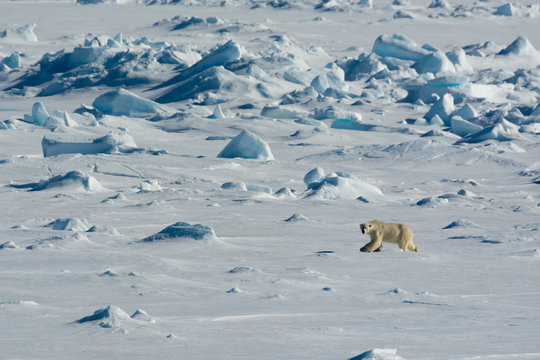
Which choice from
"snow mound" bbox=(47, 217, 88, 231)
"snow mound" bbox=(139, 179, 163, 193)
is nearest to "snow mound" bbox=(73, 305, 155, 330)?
"snow mound" bbox=(47, 217, 88, 231)

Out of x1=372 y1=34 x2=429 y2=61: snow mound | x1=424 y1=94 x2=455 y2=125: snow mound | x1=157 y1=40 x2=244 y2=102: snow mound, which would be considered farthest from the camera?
x1=372 y1=34 x2=429 y2=61: snow mound

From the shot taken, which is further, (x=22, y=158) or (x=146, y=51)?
(x=146, y=51)

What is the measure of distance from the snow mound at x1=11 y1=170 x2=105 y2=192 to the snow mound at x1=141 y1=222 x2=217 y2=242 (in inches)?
124

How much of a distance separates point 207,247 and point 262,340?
91.2 inches

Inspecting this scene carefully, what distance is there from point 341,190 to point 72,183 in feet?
8.37

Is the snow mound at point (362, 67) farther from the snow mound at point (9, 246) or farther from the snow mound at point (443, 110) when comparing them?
the snow mound at point (9, 246)

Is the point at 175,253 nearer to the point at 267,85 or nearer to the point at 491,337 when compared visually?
the point at 491,337

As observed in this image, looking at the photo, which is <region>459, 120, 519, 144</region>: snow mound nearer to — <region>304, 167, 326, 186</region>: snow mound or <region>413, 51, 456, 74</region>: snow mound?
<region>304, 167, 326, 186</region>: snow mound

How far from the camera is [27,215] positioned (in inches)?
304

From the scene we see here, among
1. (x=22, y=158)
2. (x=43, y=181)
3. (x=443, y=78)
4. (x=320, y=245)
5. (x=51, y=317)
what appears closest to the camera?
(x=51, y=317)

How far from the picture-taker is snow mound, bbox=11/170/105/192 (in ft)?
29.8

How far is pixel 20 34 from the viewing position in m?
29.9

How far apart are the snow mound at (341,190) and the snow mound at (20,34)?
2240 centimetres

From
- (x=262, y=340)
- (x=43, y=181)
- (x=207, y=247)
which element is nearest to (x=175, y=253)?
(x=207, y=247)
